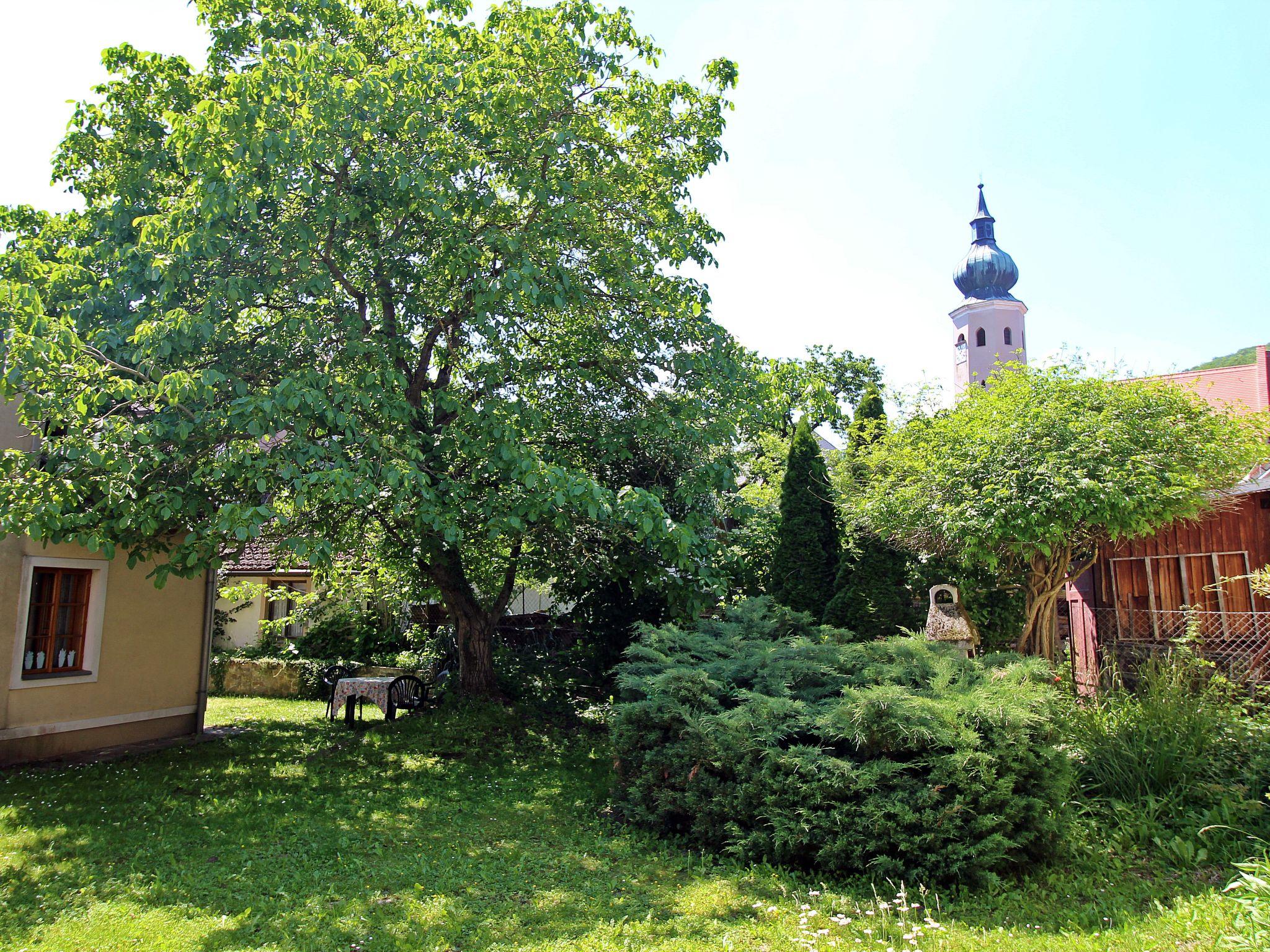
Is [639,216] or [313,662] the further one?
[313,662]

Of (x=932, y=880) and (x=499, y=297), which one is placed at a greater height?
(x=499, y=297)

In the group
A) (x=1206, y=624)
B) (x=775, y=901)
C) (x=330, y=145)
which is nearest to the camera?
(x=775, y=901)

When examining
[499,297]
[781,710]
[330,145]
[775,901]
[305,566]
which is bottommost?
[775,901]

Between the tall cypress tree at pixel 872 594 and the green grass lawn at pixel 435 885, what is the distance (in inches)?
139

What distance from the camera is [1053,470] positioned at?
7707 mm

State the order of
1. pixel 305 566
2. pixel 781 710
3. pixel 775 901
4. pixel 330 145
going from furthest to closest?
pixel 305 566
pixel 330 145
pixel 781 710
pixel 775 901

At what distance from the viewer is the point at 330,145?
7.06 metres

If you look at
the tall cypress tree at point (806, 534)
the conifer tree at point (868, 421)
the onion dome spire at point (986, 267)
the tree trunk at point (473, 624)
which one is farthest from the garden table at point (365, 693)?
the onion dome spire at point (986, 267)

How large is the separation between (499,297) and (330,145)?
194 cm

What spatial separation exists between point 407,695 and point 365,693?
617 millimetres

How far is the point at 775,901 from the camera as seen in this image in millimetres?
4871

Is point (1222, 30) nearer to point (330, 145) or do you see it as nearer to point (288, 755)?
point (330, 145)

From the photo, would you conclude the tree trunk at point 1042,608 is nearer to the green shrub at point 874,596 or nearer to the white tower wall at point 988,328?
the green shrub at point 874,596

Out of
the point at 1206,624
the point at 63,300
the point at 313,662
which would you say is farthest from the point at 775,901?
the point at 313,662
